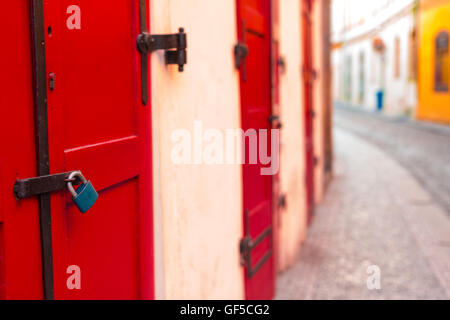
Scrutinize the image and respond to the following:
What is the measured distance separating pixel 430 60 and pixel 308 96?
47.1ft

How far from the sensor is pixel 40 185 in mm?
1443

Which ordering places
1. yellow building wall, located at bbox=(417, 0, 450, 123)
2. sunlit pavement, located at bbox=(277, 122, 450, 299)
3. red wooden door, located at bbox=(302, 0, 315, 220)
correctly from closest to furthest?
sunlit pavement, located at bbox=(277, 122, 450, 299) → red wooden door, located at bbox=(302, 0, 315, 220) → yellow building wall, located at bbox=(417, 0, 450, 123)

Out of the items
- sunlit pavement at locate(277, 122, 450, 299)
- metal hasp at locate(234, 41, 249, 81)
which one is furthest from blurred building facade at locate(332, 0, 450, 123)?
metal hasp at locate(234, 41, 249, 81)

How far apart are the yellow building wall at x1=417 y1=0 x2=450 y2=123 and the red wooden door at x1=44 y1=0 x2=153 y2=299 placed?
1789 cm

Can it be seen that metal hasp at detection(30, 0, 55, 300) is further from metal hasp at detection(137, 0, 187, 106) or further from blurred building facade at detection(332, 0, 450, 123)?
blurred building facade at detection(332, 0, 450, 123)

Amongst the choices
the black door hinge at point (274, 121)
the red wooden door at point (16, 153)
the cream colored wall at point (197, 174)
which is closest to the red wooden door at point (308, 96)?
the black door hinge at point (274, 121)

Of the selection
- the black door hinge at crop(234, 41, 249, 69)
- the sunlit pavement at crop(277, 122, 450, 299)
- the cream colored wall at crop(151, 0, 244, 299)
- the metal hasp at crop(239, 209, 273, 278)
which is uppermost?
the black door hinge at crop(234, 41, 249, 69)

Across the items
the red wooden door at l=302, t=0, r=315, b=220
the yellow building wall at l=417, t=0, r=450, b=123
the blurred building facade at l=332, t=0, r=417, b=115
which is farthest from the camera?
the blurred building facade at l=332, t=0, r=417, b=115

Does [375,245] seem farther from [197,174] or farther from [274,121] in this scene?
[197,174]

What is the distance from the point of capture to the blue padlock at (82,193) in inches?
60.0

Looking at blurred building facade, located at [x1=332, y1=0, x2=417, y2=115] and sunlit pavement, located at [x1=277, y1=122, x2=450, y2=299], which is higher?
blurred building facade, located at [x1=332, y1=0, x2=417, y2=115]

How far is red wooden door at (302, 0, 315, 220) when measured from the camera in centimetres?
680

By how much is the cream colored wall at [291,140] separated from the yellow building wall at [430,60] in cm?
1375

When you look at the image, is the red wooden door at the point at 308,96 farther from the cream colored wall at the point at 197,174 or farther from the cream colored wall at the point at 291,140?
the cream colored wall at the point at 197,174
